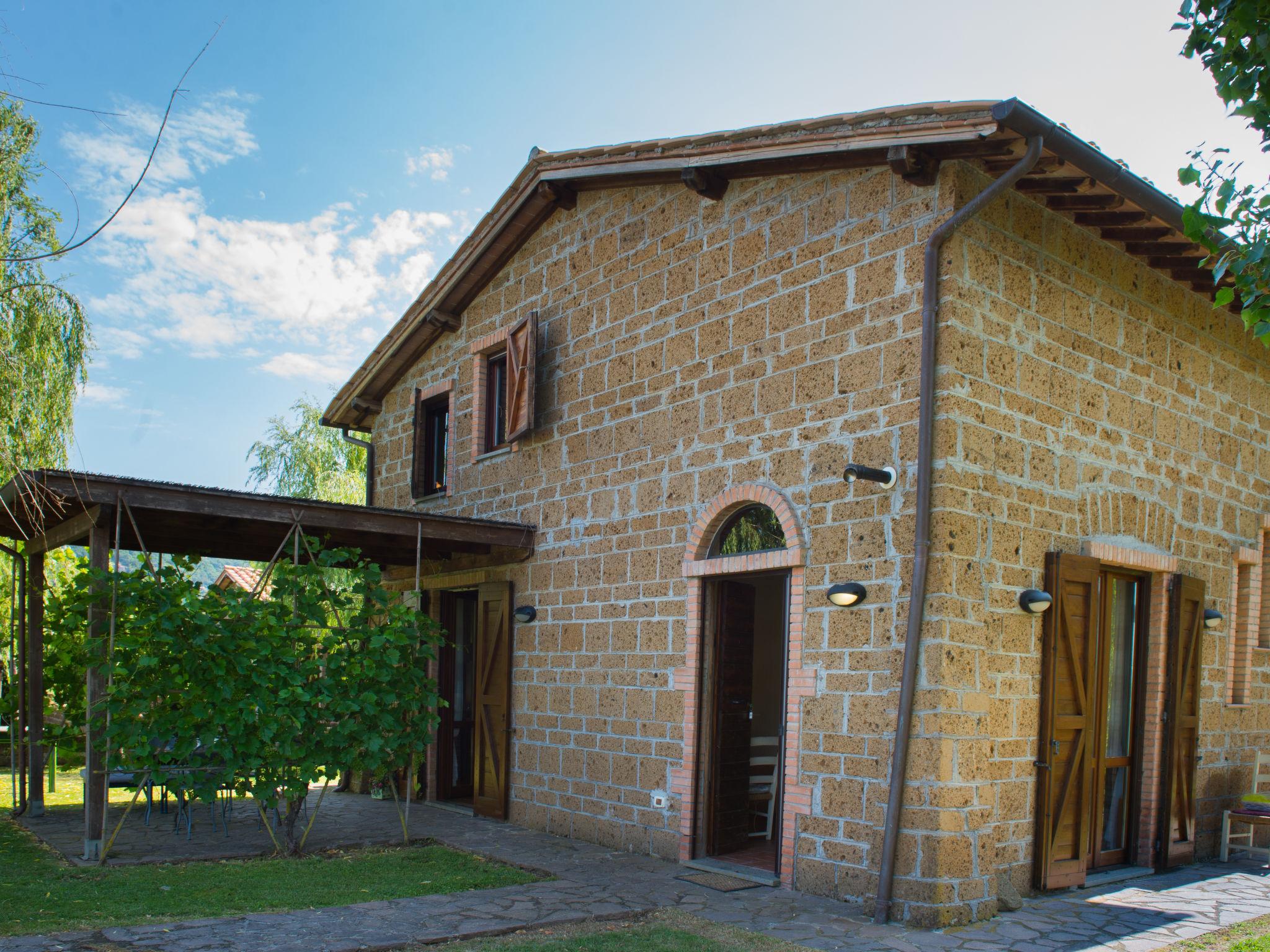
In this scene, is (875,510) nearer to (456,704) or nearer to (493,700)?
(493,700)

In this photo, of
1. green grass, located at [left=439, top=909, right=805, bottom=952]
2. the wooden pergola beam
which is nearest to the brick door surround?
green grass, located at [left=439, top=909, right=805, bottom=952]

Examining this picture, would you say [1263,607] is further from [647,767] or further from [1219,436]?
[647,767]

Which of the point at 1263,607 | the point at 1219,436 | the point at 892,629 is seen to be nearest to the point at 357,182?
the point at 892,629

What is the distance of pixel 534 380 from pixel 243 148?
4.70m

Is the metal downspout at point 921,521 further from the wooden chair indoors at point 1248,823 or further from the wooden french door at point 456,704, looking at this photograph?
the wooden french door at point 456,704

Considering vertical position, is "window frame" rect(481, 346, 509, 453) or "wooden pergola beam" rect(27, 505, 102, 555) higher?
"window frame" rect(481, 346, 509, 453)

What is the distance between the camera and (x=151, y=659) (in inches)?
276

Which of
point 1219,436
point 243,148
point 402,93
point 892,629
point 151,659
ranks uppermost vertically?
point 402,93

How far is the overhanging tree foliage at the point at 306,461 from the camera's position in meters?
22.9

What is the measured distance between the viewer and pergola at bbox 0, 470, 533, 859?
7.12 m

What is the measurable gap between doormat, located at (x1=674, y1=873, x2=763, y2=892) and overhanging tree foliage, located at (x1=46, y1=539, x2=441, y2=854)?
233 cm

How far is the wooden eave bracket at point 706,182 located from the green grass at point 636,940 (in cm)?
493

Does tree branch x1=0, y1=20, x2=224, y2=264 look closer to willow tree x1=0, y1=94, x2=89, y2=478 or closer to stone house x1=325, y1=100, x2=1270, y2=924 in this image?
stone house x1=325, y1=100, x2=1270, y2=924

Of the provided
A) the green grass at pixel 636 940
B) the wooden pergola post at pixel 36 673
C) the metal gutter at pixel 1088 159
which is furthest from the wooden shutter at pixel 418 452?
the metal gutter at pixel 1088 159
